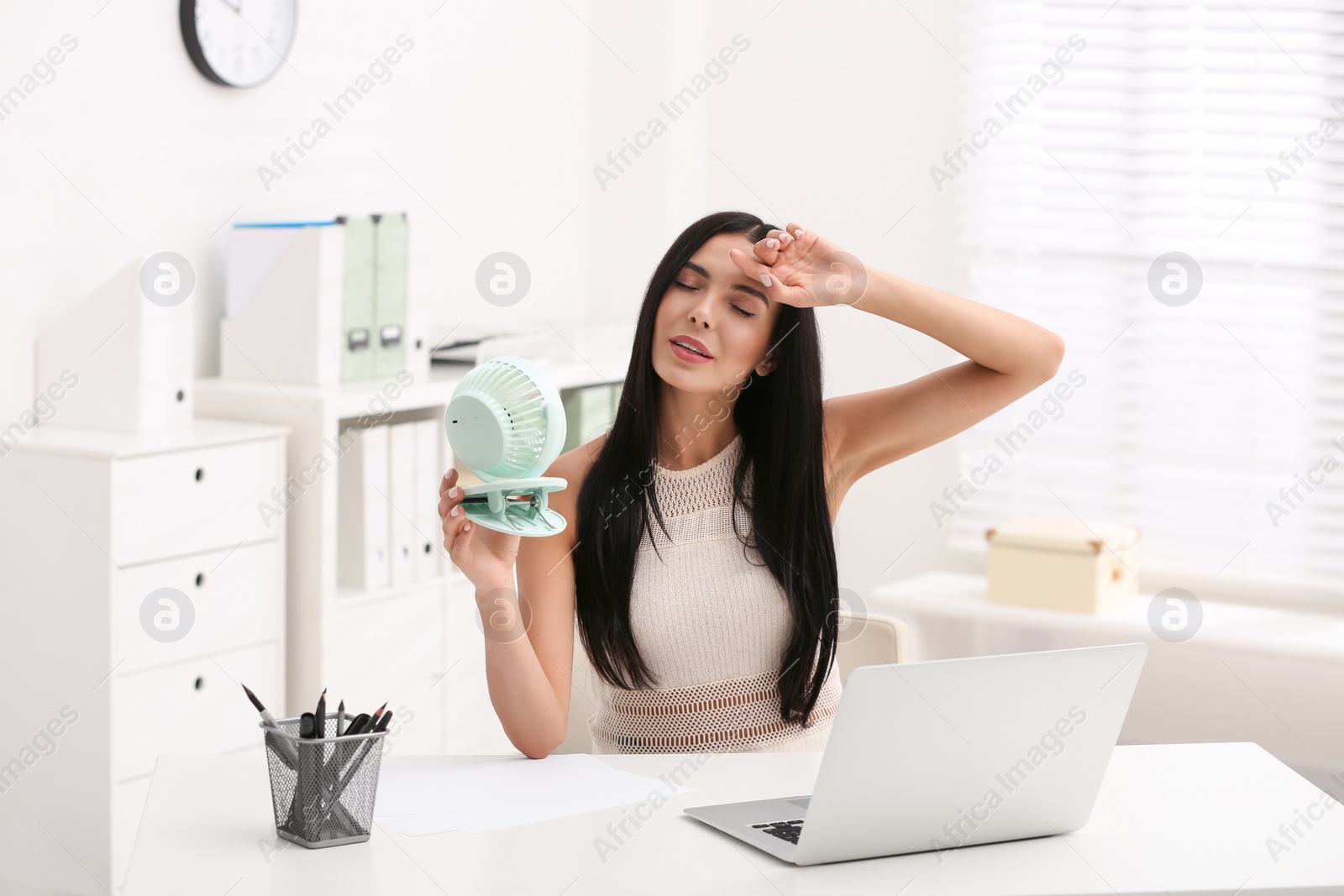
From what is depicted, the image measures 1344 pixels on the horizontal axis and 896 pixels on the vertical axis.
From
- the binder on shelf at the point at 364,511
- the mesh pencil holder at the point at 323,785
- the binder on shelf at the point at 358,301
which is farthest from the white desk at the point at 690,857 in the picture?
the binder on shelf at the point at 358,301

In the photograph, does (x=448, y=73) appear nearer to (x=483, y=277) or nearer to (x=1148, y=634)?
(x=483, y=277)

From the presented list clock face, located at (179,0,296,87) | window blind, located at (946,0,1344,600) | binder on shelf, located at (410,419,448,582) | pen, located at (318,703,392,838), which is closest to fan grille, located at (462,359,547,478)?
pen, located at (318,703,392,838)

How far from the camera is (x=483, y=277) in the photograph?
151 inches

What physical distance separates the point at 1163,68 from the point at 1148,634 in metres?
1.47

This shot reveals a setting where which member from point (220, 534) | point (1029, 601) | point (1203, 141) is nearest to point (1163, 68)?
point (1203, 141)

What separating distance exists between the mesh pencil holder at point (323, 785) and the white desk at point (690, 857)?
0.02 m

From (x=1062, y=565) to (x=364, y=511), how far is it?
5.56 ft

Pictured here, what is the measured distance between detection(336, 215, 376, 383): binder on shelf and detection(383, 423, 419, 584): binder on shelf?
0.17 metres

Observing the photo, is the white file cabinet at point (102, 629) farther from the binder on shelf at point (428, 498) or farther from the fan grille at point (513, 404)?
the fan grille at point (513, 404)

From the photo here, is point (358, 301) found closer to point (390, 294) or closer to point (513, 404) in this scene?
point (390, 294)

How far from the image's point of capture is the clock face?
2.96 metres

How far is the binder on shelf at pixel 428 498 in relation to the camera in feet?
10.3

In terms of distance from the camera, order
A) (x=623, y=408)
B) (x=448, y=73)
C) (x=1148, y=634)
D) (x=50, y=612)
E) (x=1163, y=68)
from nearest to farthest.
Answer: (x=623, y=408) → (x=50, y=612) → (x=1148, y=634) → (x=1163, y=68) → (x=448, y=73)

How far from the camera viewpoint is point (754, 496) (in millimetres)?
1984
